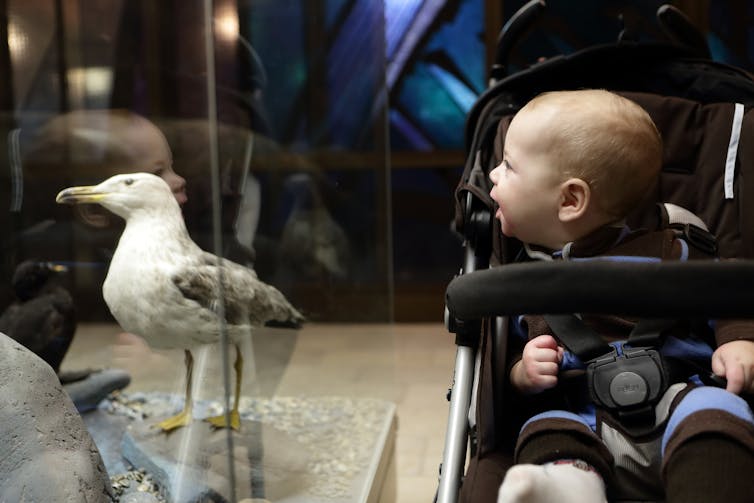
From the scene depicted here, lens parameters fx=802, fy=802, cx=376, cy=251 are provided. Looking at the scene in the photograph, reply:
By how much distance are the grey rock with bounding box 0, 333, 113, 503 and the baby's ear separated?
2.66ft

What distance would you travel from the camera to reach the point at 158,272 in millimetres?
1327

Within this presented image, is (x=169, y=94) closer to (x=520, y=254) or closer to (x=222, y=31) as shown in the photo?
(x=222, y=31)

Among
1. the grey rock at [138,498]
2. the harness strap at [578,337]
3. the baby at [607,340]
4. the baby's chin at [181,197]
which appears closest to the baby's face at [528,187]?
the baby at [607,340]

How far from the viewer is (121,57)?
143 centimetres

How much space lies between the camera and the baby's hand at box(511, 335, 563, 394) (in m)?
1.02

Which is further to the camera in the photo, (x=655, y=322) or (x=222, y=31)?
(x=222, y=31)

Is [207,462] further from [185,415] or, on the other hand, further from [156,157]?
[156,157]

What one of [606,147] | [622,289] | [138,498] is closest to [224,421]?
[138,498]

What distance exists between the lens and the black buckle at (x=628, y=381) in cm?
97

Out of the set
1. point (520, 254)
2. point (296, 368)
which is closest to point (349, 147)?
point (296, 368)

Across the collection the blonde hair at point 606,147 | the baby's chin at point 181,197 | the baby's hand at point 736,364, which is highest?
the blonde hair at point 606,147

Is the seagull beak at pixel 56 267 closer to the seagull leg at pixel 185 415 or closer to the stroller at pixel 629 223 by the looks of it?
the seagull leg at pixel 185 415

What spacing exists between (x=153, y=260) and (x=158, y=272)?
0.02m

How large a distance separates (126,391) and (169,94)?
0.63 metres
